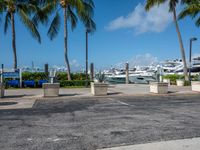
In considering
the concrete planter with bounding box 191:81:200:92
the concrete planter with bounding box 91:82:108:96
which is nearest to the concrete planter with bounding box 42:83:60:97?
the concrete planter with bounding box 91:82:108:96

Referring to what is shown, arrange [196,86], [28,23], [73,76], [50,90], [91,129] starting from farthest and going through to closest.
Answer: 1. [73,76]
2. [28,23]
3. [196,86]
4. [50,90]
5. [91,129]

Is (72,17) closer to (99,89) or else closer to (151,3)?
(151,3)

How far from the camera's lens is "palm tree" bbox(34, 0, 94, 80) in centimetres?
2753

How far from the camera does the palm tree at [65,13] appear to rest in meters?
27.5

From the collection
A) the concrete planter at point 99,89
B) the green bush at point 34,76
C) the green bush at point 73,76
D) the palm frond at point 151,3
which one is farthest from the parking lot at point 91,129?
the palm frond at point 151,3

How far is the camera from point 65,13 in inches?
1102

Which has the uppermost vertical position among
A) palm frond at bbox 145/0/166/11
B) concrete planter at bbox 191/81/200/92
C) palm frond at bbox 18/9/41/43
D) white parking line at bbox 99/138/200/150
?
palm frond at bbox 145/0/166/11

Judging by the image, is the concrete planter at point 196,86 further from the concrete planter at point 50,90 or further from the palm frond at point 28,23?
the palm frond at point 28,23

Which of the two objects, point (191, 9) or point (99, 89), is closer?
point (99, 89)

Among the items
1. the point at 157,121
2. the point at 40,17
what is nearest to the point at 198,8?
the point at 40,17

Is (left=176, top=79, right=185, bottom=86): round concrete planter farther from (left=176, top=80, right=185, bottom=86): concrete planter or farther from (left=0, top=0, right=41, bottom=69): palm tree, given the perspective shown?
(left=0, top=0, right=41, bottom=69): palm tree

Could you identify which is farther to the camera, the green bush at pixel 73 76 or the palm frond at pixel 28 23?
the green bush at pixel 73 76

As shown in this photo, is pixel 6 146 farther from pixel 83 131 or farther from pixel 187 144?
pixel 187 144

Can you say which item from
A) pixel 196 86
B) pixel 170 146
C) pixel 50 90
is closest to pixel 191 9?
pixel 196 86
